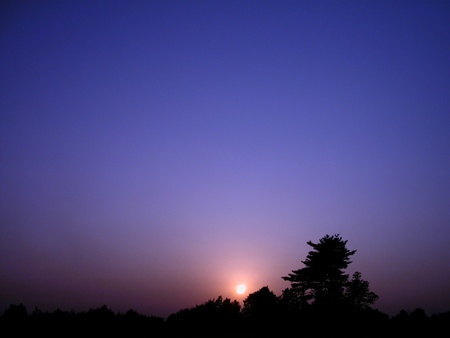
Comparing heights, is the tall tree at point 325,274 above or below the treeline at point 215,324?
above

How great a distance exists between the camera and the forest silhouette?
871 inches

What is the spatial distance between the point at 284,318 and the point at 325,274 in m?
10.2

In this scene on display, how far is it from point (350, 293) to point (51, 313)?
134 feet

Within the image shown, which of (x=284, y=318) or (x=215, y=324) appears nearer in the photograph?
(x=215, y=324)

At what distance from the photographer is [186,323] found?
30906 millimetres

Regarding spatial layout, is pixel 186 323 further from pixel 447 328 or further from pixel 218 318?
pixel 447 328

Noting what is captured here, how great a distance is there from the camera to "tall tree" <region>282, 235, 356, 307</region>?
42406 millimetres

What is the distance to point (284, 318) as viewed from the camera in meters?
36.5

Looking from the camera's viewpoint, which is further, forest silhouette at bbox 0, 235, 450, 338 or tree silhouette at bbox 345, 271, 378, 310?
tree silhouette at bbox 345, 271, 378, 310

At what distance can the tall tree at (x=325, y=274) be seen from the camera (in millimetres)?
42406

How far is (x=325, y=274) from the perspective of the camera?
4347cm

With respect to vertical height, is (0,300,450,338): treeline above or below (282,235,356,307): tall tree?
below

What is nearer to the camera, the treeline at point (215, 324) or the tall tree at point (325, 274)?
the treeline at point (215, 324)

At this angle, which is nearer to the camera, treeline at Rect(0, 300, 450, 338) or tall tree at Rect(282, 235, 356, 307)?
treeline at Rect(0, 300, 450, 338)
